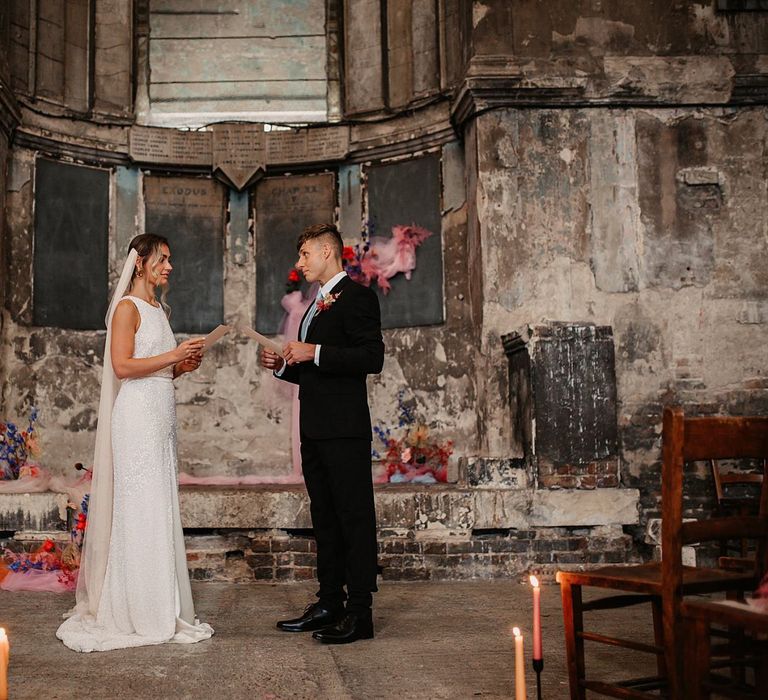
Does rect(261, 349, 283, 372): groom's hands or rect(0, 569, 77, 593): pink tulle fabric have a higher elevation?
rect(261, 349, 283, 372): groom's hands

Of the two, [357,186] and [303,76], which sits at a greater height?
[303,76]

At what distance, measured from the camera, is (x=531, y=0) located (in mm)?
7289

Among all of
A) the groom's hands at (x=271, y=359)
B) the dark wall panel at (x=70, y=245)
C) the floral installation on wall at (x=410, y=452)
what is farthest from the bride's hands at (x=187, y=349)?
the dark wall panel at (x=70, y=245)

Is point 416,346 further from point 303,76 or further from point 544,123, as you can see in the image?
point 303,76

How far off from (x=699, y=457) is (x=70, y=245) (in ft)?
23.5

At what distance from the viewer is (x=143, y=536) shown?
395 centimetres

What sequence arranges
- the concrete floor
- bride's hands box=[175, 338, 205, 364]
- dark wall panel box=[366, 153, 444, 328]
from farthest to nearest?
dark wall panel box=[366, 153, 444, 328]
bride's hands box=[175, 338, 205, 364]
the concrete floor

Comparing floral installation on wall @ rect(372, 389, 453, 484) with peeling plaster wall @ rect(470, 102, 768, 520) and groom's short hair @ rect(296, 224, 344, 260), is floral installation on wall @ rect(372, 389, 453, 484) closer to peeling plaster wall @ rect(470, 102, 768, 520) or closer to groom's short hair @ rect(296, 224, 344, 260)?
peeling plaster wall @ rect(470, 102, 768, 520)

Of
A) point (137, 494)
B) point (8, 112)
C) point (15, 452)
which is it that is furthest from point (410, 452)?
point (8, 112)

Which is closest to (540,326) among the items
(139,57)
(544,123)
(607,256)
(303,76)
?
(607,256)

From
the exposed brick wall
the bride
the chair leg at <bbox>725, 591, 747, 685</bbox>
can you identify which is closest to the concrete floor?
the bride

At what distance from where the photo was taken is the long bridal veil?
4.10 meters

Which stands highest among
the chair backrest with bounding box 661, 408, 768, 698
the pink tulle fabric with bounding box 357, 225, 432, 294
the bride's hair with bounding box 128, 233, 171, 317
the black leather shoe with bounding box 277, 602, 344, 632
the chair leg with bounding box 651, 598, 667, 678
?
the pink tulle fabric with bounding box 357, 225, 432, 294

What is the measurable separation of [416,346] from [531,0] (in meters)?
3.11
